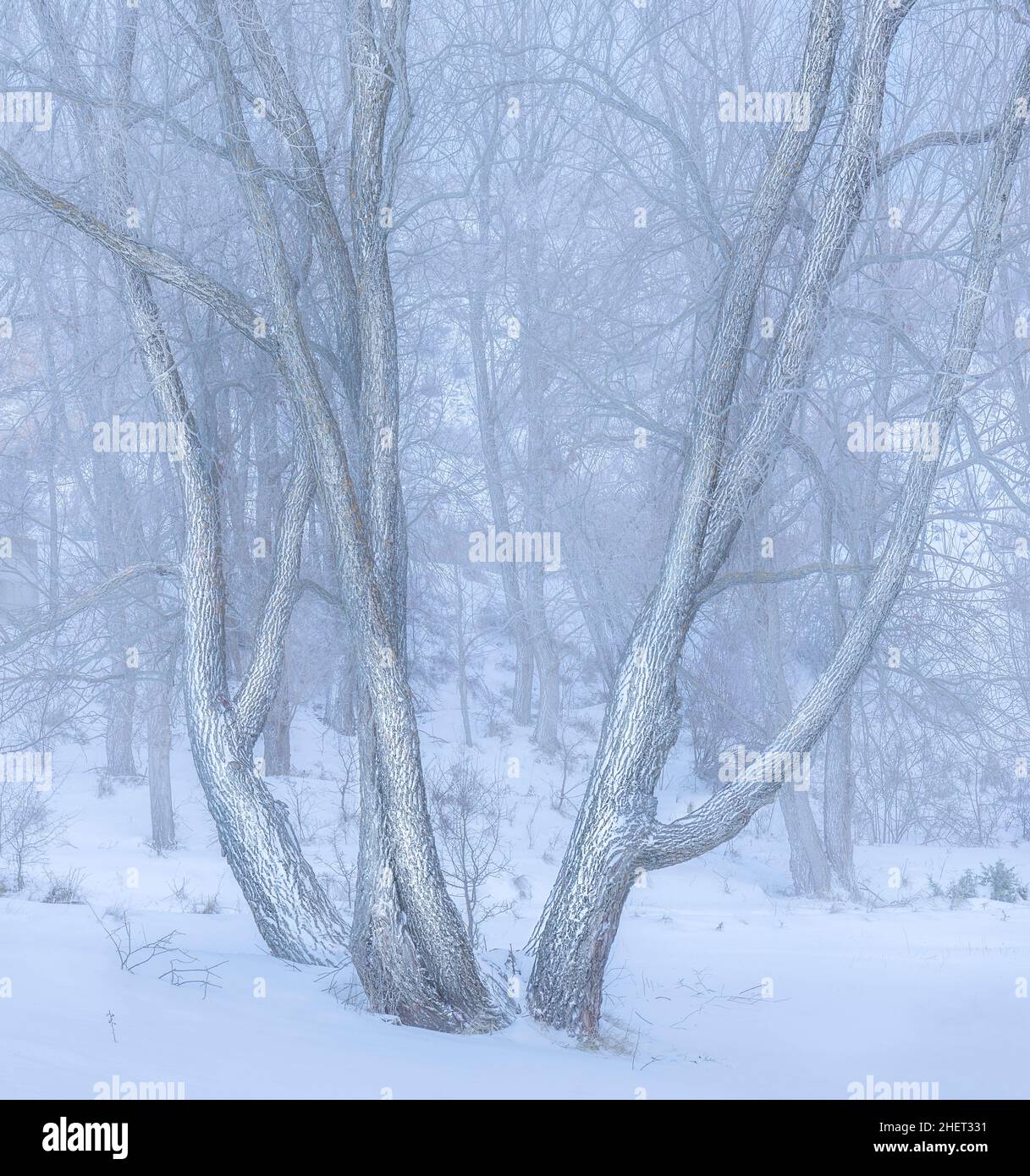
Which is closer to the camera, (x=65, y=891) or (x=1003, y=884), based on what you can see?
(x=65, y=891)

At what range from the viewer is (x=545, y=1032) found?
19.7 ft

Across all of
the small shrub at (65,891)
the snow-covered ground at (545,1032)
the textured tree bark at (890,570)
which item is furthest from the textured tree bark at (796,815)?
the small shrub at (65,891)

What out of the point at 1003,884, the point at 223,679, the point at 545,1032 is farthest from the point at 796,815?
the point at 223,679

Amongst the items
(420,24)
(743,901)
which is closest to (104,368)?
(420,24)

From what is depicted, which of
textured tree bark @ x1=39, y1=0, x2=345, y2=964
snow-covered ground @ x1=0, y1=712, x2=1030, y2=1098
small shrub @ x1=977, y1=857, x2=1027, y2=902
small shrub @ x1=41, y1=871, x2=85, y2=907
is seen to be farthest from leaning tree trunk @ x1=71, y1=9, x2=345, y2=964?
small shrub @ x1=977, y1=857, x2=1027, y2=902

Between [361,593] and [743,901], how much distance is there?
7.80 m

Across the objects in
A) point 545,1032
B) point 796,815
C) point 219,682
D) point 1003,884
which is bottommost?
point 1003,884

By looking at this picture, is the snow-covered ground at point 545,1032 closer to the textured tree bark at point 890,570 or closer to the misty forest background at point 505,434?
the misty forest background at point 505,434

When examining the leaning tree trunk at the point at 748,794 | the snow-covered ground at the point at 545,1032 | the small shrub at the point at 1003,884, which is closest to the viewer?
the snow-covered ground at the point at 545,1032

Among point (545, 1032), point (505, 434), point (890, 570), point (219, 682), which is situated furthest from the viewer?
point (505, 434)

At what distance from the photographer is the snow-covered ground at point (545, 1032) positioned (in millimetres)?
4344

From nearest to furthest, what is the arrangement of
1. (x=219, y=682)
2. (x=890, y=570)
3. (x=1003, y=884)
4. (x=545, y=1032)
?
(x=545, y=1032) < (x=890, y=570) < (x=219, y=682) < (x=1003, y=884)

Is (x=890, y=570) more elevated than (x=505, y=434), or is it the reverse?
(x=505, y=434)

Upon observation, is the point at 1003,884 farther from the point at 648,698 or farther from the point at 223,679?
the point at 223,679
